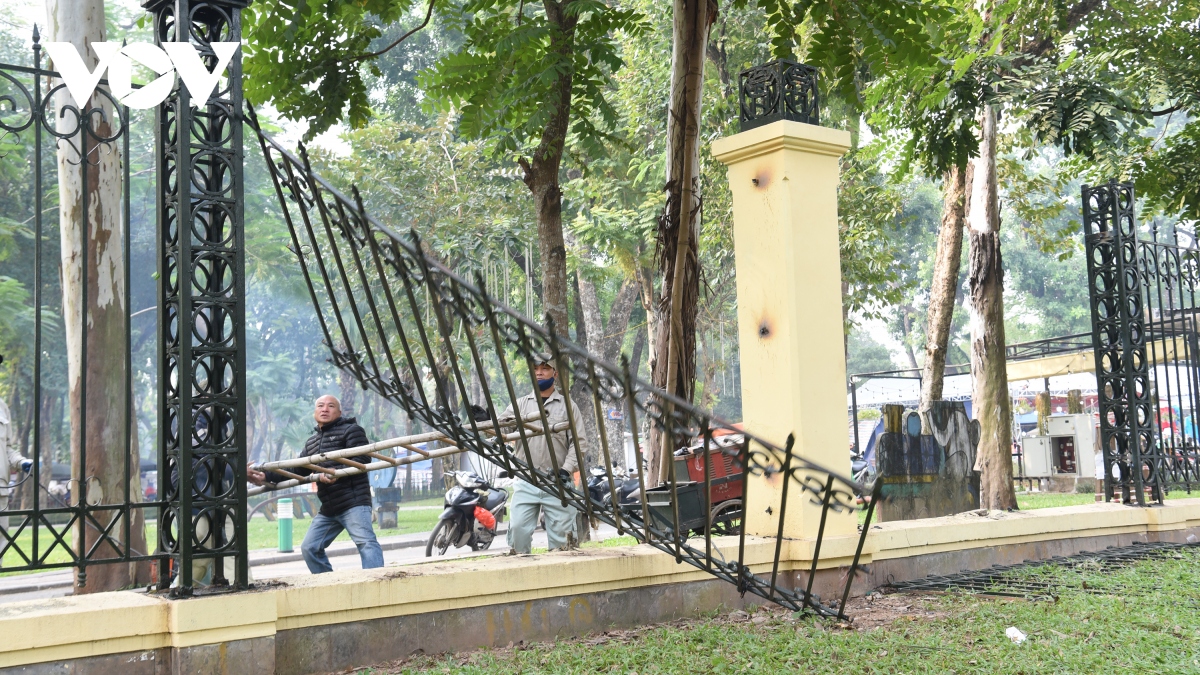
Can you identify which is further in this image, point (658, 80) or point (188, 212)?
point (658, 80)

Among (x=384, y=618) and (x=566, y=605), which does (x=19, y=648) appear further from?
(x=566, y=605)

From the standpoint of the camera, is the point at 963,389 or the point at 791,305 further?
the point at 963,389

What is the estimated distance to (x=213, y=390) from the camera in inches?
174

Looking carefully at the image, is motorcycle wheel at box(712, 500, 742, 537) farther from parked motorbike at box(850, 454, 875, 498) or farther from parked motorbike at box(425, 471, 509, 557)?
parked motorbike at box(850, 454, 875, 498)

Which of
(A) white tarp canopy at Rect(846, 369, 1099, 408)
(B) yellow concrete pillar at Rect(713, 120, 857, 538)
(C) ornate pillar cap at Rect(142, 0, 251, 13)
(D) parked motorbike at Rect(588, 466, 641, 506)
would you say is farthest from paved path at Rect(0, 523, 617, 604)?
(A) white tarp canopy at Rect(846, 369, 1099, 408)

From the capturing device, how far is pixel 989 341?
42.1ft

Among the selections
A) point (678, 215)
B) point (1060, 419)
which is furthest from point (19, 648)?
point (1060, 419)

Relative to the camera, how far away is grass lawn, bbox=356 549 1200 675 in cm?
457

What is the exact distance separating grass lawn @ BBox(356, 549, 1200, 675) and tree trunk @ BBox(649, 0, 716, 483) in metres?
2.68

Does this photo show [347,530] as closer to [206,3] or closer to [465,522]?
[206,3]

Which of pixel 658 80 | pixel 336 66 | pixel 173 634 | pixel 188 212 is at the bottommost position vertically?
pixel 173 634

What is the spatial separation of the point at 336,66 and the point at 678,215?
114 inches

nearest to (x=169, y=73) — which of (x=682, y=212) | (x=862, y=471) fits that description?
(x=682, y=212)

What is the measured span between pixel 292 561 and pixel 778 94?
11096 mm
